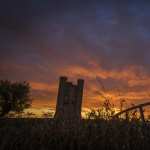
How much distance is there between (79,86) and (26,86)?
1604 centimetres

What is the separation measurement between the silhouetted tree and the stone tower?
14.3 m

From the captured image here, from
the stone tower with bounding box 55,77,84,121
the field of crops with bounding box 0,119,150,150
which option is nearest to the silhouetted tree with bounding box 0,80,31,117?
the stone tower with bounding box 55,77,84,121

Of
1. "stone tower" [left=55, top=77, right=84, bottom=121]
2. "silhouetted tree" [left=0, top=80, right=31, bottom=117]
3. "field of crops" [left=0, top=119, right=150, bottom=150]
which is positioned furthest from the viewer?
"silhouetted tree" [left=0, top=80, right=31, bottom=117]

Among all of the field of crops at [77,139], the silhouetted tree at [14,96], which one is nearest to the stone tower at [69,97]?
the field of crops at [77,139]

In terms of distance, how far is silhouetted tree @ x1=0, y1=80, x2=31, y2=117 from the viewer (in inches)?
1041

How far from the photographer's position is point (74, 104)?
1251cm

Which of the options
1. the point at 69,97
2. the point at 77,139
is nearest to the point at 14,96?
the point at 69,97

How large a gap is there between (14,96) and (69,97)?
15.4 metres

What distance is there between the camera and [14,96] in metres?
27.2

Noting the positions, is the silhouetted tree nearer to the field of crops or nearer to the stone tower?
the stone tower

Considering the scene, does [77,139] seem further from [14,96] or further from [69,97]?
[14,96]

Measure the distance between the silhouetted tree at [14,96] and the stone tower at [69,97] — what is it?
14.3m

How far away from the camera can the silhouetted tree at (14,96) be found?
86.8ft

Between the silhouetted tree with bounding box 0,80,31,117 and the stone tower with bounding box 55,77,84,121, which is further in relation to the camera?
the silhouetted tree with bounding box 0,80,31,117
